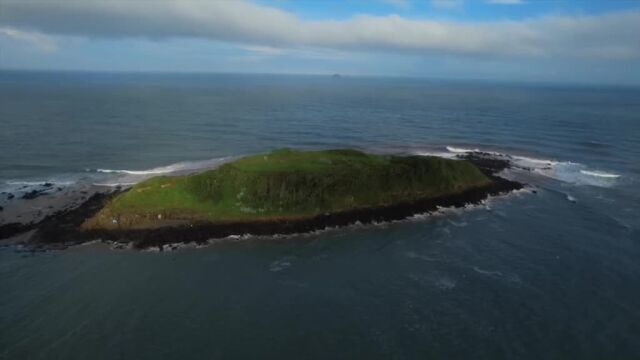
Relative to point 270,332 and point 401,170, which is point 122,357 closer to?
point 270,332

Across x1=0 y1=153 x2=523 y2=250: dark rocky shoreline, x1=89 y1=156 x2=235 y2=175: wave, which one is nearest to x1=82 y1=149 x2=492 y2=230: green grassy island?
x1=0 y1=153 x2=523 y2=250: dark rocky shoreline

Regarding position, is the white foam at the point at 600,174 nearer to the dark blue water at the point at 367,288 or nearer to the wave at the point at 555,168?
the wave at the point at 555,168

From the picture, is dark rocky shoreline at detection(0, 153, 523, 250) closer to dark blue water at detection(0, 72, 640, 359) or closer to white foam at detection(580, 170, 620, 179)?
dark blue water at detection(0, 72, 640, 359)

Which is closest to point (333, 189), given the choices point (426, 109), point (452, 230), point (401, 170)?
point (401, 170)

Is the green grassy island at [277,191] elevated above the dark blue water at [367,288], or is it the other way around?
the green grassy island at [277,191]

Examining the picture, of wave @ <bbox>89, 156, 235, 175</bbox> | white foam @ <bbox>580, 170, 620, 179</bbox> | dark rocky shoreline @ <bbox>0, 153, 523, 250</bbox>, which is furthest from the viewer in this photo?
white foam @ <bbox>580, 170, 620, 179</bbox>

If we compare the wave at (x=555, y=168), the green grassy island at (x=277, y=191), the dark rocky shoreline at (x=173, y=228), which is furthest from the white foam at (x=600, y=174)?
the dark rocky shoreline at (x=173, y=228)
